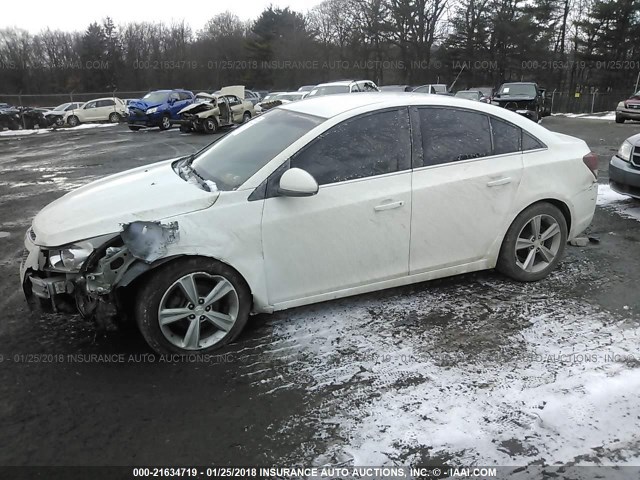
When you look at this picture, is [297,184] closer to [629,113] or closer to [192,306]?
[192,306]

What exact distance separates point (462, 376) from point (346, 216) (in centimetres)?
131

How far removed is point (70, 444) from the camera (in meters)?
2.48

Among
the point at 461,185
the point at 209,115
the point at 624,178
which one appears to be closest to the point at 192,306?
the point at 461,185

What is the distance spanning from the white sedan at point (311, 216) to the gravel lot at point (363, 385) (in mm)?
291

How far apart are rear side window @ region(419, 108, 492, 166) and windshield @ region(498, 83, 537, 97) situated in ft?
63.0

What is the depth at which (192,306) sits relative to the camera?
3135mm

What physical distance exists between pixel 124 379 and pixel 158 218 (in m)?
1.03

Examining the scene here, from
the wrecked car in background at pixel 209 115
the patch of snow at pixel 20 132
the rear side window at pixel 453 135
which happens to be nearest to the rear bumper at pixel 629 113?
the wrecked car in background at pixel 209 115

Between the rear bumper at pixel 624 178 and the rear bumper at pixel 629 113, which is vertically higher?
the rear bumper at pixel 629 113

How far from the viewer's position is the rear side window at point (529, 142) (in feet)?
13.3

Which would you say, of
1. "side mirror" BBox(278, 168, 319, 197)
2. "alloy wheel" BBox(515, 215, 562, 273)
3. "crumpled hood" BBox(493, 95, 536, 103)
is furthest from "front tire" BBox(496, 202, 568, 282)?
"crumpled hood" BBox(493, 95, 536, 103)

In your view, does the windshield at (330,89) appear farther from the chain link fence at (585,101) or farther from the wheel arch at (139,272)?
the chain link fence at (585,101)

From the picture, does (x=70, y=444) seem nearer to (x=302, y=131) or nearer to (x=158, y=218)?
(x=158, y=218)

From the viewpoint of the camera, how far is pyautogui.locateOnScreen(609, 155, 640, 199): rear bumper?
20.4 feet
